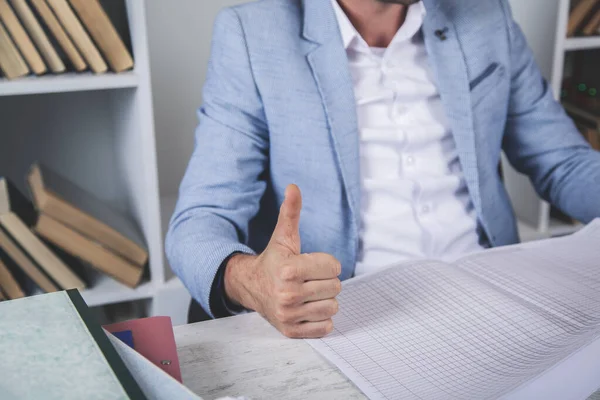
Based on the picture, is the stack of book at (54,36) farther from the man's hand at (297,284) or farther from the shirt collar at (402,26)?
the man's hand at (297,284)

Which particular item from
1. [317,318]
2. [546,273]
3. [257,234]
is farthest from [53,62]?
[546,273]

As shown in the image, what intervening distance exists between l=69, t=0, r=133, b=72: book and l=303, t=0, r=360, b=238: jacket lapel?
1.65ft

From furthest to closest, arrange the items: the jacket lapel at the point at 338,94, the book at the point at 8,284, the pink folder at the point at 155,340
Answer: the book at the point at 8,284 → the jacket lapel at the point at 338,94 → the pink folder at the point at 155,340

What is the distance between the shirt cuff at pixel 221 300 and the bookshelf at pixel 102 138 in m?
0.65

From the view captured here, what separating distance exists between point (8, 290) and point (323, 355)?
3.37ft

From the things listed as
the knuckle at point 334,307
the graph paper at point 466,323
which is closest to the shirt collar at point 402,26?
the graph paper at point 466,323

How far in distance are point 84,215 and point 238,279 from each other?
2.52 feet

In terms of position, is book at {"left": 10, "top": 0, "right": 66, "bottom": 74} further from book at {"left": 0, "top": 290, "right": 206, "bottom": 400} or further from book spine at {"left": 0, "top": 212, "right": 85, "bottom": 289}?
book at {"left": 0, "top": 290, "right": 206, "bottom": 400}

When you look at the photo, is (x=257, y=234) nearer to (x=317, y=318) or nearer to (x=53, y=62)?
(x=317, y=318)

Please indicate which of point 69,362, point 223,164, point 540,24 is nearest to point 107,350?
point 69,362

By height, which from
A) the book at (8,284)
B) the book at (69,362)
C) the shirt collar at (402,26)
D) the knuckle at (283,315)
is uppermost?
the shirt collar at (402,26)

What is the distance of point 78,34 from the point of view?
1347mm

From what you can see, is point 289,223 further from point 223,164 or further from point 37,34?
point 37,34

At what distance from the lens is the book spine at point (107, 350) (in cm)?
45
